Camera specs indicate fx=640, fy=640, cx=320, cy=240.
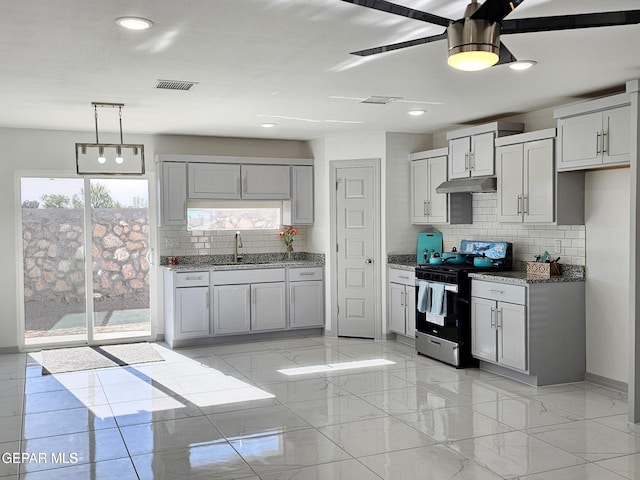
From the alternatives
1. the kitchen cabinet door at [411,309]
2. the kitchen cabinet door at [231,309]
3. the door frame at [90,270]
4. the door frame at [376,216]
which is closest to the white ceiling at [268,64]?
the door frame at [90,270]

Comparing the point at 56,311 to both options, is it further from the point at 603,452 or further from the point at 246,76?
the point at 603,452

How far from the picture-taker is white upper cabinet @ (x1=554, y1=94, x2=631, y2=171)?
480 cm

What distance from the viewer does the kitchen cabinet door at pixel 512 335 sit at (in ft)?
18.0

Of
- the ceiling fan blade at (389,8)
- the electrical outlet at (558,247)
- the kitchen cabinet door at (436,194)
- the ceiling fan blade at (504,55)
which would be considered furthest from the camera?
the kitchen cabinet door at (436,194)

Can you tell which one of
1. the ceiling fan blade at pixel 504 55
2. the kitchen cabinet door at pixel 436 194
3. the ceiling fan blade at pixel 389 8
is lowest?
the kitchen cabinet door at pixel 436 194

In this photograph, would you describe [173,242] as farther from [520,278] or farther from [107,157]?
[520,278]

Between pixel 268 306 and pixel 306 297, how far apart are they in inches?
20.1

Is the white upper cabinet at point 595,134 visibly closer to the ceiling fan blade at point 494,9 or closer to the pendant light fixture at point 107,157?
the ceiling fan blade at point 494,9

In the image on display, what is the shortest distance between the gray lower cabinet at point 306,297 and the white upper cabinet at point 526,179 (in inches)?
102

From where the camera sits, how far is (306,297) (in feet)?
25.9

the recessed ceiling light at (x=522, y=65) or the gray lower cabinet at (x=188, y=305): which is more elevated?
the recessed ceiling light at (x=522, y=65)

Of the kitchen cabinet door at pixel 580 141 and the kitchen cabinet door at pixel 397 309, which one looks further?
the kitchen cabinet door at pixel 397 309

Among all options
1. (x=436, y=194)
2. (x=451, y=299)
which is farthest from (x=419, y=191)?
(x=451, y=299)
